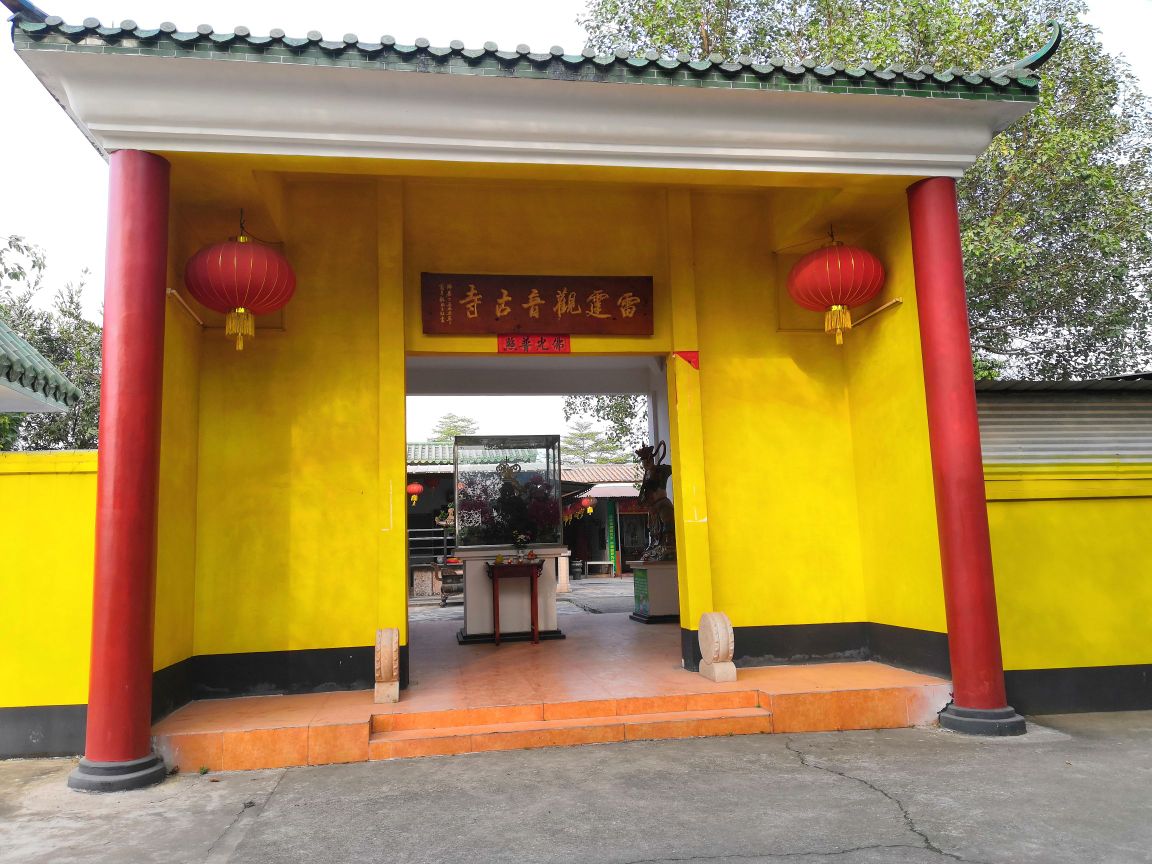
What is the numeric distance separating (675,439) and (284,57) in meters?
3.40

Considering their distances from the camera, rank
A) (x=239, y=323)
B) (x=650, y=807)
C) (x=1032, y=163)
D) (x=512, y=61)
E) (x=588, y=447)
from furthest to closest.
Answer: (x=588, y=447) → (x=1032, y=163) → (x=239, y=323) → (x=512, y=61) → (x=650, y=807)

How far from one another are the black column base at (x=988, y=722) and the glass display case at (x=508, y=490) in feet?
13.6

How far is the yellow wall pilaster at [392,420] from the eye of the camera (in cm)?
527

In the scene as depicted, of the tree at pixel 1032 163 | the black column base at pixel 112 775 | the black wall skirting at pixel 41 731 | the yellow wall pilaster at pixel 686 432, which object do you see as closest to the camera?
the black column base at pixel 112 775

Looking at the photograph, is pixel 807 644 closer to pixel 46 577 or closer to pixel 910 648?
pixel 910 648

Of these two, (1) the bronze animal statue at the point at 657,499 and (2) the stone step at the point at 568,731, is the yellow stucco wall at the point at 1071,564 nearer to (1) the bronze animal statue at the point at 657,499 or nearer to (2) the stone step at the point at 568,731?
(2) the stone step at the point at 568,731

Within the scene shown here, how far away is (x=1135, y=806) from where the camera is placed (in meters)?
3.34

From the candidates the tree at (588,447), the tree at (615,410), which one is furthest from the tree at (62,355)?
the tree at (588,447)

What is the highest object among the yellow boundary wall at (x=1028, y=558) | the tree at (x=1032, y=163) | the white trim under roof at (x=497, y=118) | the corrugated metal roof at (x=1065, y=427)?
the tree at (x=1032, y=163)

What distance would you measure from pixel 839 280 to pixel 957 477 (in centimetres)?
149

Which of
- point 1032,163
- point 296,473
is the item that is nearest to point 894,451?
point 296,473

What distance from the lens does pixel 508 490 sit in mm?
8102

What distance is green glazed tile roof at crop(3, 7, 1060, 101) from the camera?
3.95 m

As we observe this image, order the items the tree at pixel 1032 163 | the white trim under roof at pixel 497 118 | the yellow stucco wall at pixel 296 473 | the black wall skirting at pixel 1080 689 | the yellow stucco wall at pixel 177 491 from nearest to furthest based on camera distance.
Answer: the white trim under roof at pixel 497 118, the yellow stucco wall at pixel 177 491, the black wall skirting at pixel 1080 689, the yellow stucco wall at pixel 296 473, the tree at pixel 1032 163
